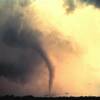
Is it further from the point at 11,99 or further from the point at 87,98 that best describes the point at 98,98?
the point at 11,99

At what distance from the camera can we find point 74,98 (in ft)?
124

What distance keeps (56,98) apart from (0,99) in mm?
5301

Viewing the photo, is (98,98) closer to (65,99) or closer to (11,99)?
(65,99)

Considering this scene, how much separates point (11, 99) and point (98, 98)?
819 cm

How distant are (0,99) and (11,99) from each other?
106cm

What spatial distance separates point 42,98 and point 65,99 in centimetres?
216

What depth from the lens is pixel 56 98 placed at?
3769cm

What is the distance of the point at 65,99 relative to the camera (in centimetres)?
3744

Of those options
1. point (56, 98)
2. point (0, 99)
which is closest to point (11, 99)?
point (0, 99)

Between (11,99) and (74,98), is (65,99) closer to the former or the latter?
(74,98)

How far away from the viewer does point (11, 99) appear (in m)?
36.8

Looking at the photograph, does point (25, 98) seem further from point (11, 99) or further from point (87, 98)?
point (87, 98)

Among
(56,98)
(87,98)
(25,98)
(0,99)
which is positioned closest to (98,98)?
(87,98)

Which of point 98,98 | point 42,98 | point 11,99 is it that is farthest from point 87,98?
point 11,99
